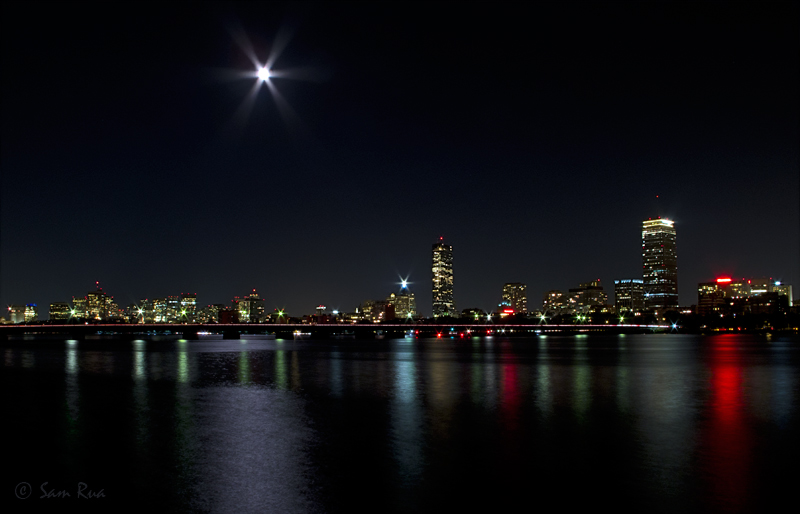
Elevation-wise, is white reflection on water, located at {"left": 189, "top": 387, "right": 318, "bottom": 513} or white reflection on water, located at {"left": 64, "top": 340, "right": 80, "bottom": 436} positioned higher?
white reflection on water, located at {"left": 189, "top": 387, "right": 318, "bottom": 513}

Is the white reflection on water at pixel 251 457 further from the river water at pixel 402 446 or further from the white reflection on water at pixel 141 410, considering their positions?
the white reflection on water at pixel 141 410

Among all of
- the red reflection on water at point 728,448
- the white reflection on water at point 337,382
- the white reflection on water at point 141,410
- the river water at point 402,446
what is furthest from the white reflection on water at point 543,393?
the white reflection on water at point 141,410

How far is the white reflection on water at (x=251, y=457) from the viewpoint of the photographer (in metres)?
14.7

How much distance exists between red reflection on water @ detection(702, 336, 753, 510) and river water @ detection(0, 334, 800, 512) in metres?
0.08

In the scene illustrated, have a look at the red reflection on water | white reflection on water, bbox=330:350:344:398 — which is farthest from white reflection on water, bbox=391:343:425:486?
A: the red reflection on water

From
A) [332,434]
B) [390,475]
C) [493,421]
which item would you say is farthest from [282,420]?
[390,475]

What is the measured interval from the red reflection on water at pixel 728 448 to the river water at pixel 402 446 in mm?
81

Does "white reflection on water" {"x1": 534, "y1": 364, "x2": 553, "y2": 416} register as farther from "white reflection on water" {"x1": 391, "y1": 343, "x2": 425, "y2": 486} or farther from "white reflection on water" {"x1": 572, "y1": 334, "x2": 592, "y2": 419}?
"white reflection on water" {"x1": 391, "y1": 343, "x2": 425, "y2": 486}

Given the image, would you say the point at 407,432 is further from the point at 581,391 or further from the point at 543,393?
the point at 581,391

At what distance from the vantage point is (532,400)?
3491 cm

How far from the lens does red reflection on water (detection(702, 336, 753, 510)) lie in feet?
50.7

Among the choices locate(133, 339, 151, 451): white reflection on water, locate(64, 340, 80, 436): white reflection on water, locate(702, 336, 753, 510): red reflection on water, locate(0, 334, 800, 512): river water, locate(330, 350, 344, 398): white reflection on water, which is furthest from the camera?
locate(330, 350, 344, 398): white reflection on water

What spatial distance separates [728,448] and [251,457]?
51.8ft

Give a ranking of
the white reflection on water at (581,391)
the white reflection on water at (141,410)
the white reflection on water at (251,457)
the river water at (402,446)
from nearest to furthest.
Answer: the white reflection on water at (251,457), the river water at (402,446), the white reflection on water at (141,410), the white reflection on water at (581,391)
